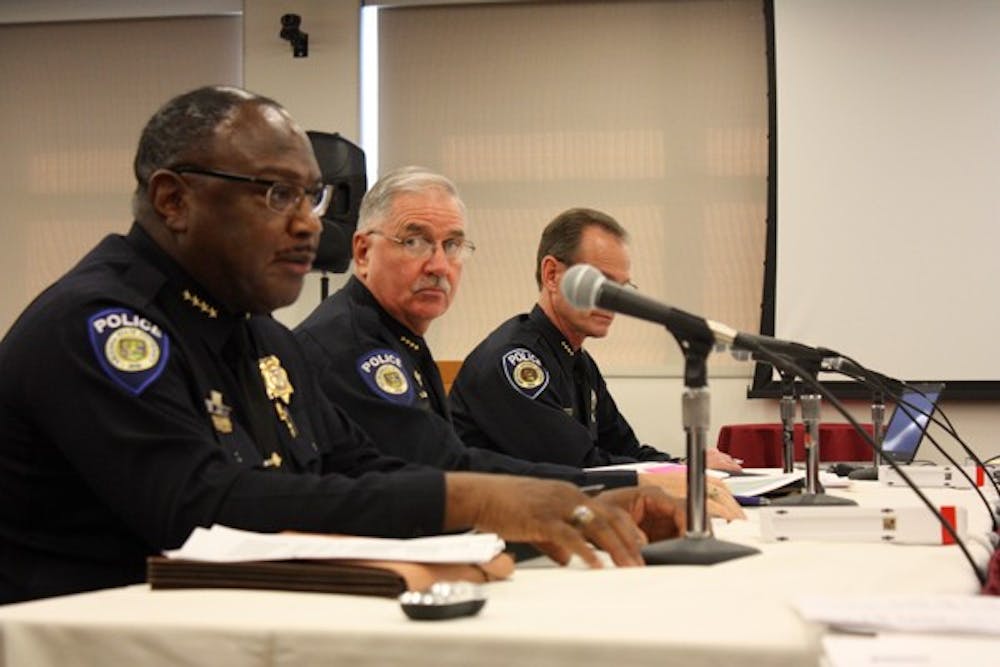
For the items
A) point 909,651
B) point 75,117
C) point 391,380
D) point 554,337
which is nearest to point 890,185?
point 554,337

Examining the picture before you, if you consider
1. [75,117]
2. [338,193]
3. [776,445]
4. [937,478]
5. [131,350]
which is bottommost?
[776,445]

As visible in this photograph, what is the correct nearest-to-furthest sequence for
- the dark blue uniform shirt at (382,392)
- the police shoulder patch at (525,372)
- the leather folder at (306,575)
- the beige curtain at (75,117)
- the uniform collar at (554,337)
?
the leather folder at (306,575), the dark blue uniform shirt at (382,392), the police shoulder patch at (525,372), the uniform collar at (554,337), the beige curtain at (75,117)

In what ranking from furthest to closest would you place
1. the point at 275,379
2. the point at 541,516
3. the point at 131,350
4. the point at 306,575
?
1. the point at 275,379
2. the point at 131,350
3. the point at 541,516
4. the point at 306,575

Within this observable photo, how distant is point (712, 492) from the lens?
2.17 metres

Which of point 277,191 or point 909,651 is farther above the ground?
point 277,191

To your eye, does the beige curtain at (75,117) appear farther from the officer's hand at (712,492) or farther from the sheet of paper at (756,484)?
the officer's hand at (712,492)

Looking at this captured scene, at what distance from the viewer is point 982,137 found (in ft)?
19.3

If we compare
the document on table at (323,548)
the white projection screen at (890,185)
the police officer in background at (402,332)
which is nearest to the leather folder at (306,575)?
the document on table at (323,548)

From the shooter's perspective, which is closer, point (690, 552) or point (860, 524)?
point (690, 552)

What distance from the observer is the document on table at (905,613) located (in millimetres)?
1076

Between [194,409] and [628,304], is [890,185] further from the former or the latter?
Answer: [194,409]

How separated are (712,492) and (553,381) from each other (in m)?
1.44

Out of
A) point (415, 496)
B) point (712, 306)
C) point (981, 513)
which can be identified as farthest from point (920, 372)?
point (415, 496)

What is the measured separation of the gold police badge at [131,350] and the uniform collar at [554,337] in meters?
2.15
